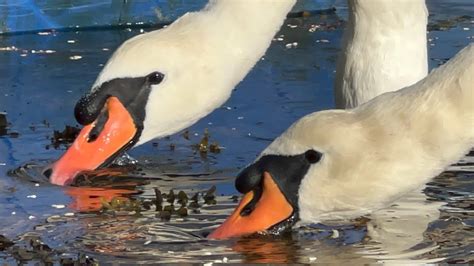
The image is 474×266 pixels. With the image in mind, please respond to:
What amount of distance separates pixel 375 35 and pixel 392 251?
190 cm

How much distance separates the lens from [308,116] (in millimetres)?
6613

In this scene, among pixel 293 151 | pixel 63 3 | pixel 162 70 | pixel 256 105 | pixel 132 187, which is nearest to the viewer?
pixel 293 151

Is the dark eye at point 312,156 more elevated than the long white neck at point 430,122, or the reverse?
the long white neck at point 430,122

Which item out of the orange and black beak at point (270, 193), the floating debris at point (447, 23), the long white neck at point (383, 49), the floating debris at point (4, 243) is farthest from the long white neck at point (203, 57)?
the floating debris at point (447, 23)

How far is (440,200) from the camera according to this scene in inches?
317

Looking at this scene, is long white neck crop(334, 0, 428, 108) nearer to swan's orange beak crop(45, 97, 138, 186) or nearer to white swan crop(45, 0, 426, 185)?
white swan crop(45, 0, 426, 185)

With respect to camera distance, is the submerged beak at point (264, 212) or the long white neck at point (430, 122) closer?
the long white neck at point (430, 122)

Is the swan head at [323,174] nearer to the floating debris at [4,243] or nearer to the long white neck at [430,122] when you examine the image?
the long white neck at [430,122]

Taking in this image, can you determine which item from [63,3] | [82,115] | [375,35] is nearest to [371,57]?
[375,35]

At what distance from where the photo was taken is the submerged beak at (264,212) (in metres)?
6.67

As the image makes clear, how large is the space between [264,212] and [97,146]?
1.36m

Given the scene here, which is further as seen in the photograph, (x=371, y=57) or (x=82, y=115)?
(x=371, y=57)

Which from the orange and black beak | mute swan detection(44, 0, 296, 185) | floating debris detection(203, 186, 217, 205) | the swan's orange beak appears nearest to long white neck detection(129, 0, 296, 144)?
mute swan detection(44, 0, 296, 185)

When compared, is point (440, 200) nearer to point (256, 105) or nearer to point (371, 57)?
point (371, 57)
